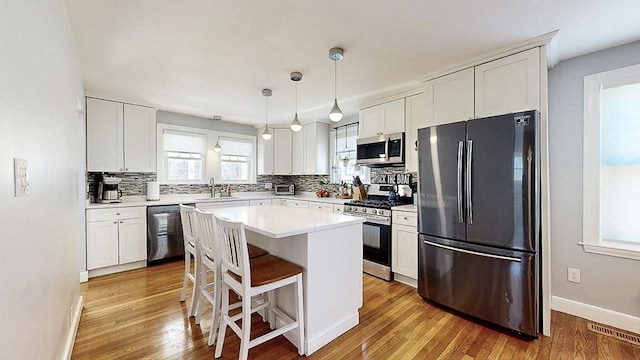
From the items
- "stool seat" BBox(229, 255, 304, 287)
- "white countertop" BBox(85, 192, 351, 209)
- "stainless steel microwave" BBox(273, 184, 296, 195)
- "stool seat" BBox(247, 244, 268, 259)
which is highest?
"stainless steel microwave" BBox(273, 184, 296, 195)

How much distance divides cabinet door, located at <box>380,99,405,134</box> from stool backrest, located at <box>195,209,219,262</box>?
103 inches

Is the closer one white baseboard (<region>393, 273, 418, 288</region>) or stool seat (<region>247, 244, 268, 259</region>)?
stool seat (<region>247, 244, 268, 259</region>)

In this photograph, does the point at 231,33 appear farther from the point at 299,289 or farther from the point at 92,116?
the point at 92,116

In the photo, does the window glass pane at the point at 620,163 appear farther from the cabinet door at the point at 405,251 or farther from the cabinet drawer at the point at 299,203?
the cabinet drawer at the point at 299,203

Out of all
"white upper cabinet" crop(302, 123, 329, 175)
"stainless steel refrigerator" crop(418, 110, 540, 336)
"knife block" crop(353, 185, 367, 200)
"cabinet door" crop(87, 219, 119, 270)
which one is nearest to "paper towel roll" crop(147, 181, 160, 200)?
"cabinet door" crop(87, 219, 119, 270)

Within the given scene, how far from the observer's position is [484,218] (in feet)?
7.75

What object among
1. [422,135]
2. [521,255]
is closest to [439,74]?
[422,135]

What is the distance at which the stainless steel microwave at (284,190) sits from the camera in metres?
5.89

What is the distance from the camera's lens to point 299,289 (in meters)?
1.96

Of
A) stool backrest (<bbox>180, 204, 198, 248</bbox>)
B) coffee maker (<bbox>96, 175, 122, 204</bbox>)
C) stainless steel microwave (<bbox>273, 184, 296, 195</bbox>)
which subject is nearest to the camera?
stool backrest (<bbox>180, 204, 198, 248</bbox>)

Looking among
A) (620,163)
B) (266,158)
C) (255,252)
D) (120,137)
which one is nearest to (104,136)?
(120,137)

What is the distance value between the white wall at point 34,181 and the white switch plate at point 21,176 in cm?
3

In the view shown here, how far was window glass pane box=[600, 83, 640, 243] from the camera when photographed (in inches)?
92.4

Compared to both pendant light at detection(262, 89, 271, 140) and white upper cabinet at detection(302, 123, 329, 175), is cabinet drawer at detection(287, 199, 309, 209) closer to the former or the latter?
white upper cabinet at detection(302, 123, 329, 175)
